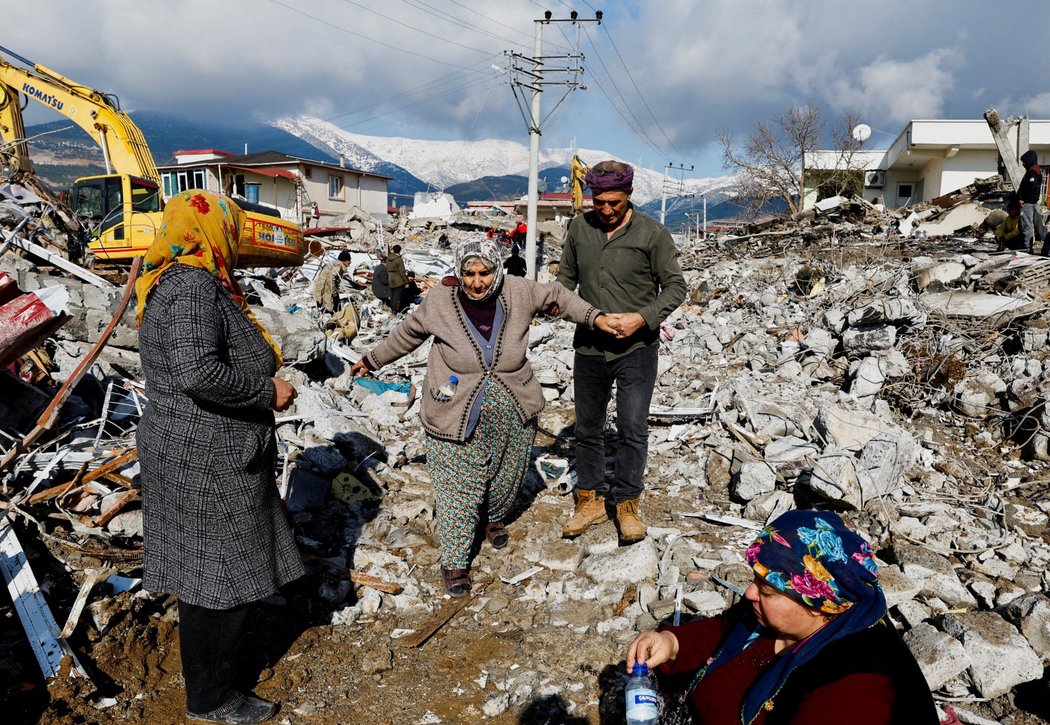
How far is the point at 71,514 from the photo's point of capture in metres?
3.22

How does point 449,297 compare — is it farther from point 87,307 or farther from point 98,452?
point 87,307

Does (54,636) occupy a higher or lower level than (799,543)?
lower

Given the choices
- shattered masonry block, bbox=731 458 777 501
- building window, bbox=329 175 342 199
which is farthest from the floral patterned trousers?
building window, bbox=329 175 342 199

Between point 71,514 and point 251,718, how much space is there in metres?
1.54

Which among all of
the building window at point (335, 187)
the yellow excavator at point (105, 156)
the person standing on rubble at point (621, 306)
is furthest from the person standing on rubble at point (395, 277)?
the building window at point (335, 187)

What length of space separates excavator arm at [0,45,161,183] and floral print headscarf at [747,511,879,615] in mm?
15090

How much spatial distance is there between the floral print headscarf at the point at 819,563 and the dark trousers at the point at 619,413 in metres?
1.97

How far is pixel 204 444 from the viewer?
88.2 inches

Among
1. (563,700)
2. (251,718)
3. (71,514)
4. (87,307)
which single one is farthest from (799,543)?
(87,307)

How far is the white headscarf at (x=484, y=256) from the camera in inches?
117

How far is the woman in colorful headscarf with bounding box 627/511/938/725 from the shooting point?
4.18ft

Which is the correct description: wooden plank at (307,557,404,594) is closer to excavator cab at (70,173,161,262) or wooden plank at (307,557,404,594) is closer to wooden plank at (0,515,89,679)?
wooden plank at (0,515,89,679)

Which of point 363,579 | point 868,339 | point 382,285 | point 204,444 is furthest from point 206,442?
point 382,285

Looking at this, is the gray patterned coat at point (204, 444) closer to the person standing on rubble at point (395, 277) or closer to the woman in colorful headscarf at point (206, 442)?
the woman in colorful headscarf at point (206, 442)
